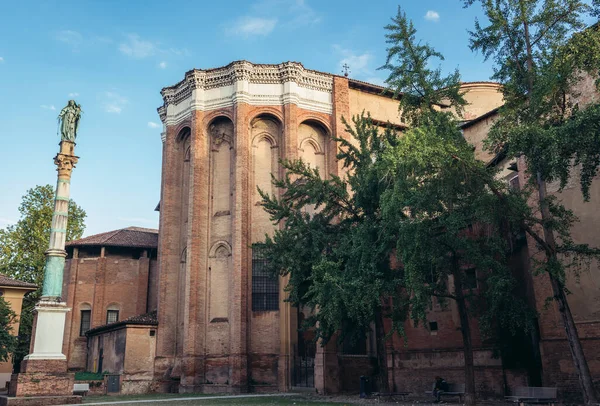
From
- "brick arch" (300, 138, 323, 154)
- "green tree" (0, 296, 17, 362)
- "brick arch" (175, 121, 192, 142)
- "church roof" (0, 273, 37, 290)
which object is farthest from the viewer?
"church roof" (0, 273, 37, 290)

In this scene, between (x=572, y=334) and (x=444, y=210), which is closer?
(x=572, y=334)

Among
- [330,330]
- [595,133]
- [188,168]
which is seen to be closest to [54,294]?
[330,330]

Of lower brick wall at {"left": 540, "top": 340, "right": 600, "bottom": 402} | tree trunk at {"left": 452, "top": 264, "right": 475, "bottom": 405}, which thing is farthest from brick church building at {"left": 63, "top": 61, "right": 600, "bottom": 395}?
lower brick wall at {"left": 540, "top": 340, "right": 600, "bottom": 402}

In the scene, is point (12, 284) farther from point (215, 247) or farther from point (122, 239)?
point (215, 247)

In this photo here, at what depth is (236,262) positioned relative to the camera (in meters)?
26.7

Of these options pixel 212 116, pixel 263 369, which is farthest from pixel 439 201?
pixel 212 116

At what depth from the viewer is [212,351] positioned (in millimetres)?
26641

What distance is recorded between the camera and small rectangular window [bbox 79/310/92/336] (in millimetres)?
33953

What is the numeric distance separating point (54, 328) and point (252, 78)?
55.4 ft

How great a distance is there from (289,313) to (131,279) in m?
13.3

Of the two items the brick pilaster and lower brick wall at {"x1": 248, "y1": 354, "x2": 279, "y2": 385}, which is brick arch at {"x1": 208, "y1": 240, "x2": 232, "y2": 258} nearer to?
the brick pilaster

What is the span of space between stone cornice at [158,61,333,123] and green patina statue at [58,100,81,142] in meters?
9.67

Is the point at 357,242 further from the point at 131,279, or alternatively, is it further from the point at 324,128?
the point at 131,279

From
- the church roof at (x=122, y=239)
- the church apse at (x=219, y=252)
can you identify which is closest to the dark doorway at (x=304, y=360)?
the church apse at (x=219, y=252)
